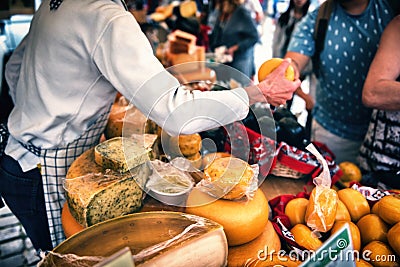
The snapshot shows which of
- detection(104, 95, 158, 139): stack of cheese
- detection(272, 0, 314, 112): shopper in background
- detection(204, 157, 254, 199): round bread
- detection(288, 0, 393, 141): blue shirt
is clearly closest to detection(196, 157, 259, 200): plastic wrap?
detection(204, 157, 254, 199): round bread

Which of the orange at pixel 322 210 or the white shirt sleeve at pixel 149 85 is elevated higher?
the white shirt sleeve at pixel 149 85

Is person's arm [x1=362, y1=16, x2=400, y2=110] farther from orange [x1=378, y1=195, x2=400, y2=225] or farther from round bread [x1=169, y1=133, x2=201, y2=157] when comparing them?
round bread [x1=169, y1=133, x2=201, y2=157]

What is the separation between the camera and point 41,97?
133 centimetres

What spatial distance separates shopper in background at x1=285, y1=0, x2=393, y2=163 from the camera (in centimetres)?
201

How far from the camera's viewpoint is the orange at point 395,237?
1.08 m

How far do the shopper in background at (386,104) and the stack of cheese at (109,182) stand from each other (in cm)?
100

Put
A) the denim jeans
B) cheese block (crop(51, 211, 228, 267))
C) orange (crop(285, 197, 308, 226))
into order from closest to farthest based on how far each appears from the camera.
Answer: cheese block (crop(51, 211, 228, 267)), orange (crop(285, 197, 308, 226)), the denim jeans

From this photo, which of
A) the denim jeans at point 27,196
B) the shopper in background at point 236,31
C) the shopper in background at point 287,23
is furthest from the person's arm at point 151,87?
the shopper in background at point 236,31

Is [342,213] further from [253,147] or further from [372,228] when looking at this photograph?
[253,147]

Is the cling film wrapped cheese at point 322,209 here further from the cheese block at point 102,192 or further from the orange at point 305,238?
the cheese block at point 102,192

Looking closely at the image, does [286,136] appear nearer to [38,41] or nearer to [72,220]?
Answer: [72,220]

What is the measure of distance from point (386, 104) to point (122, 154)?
1.12m

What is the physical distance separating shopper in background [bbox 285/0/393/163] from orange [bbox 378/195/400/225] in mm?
1043

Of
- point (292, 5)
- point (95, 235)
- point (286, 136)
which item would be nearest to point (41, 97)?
point (95, 235)
